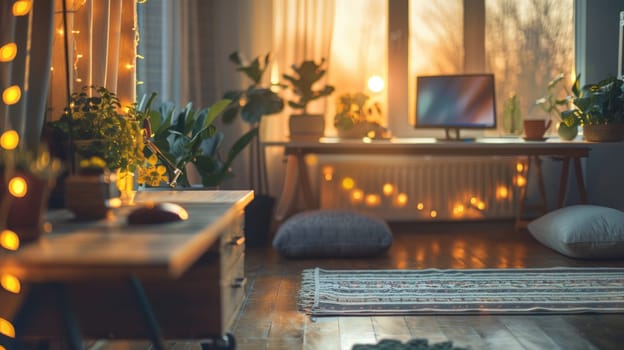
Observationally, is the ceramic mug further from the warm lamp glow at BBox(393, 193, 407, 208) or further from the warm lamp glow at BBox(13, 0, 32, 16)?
the warm lamp glow at BBox(13, 0, 32, 16)

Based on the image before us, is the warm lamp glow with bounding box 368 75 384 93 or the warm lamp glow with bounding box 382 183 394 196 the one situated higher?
the warm lamp glow with bounding box 368 75 384 93

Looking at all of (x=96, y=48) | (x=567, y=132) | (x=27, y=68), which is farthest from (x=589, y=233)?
Result: (x=27, y=68)

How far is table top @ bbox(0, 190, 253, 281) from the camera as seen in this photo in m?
1.17

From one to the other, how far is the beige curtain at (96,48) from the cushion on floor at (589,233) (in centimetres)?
251

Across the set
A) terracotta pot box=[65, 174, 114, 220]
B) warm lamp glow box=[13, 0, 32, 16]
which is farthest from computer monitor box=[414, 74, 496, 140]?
terracotta pot box=[65, 174, 114, 220]

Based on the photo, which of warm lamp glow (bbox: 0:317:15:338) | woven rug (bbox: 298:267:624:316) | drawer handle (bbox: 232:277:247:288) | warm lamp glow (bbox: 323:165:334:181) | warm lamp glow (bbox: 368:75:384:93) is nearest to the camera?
warm lamp glow (bbox: 0:317:15:338)

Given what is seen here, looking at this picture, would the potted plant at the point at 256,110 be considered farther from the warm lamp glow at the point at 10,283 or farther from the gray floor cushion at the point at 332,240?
the warm lamp glow at the point at 10,283

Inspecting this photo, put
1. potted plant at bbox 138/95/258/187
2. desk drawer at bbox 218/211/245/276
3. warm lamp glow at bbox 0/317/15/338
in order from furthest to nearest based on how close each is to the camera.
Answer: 1. potted plant at bbox 138/95/258/187
2. desk drawer at bbox 218/211/245/276
3. warm lamp glow at bbox 0/317/15/338

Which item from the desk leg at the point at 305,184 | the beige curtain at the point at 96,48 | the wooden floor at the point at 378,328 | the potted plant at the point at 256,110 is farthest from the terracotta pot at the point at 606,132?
the beige curtain at the point at 96,48

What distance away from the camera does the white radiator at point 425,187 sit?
5305 mm

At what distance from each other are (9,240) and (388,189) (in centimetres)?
416

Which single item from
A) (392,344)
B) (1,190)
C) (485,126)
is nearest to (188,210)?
(1,190)

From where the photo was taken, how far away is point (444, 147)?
469cm

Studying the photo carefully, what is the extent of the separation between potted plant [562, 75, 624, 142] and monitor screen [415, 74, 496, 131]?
57 cm
